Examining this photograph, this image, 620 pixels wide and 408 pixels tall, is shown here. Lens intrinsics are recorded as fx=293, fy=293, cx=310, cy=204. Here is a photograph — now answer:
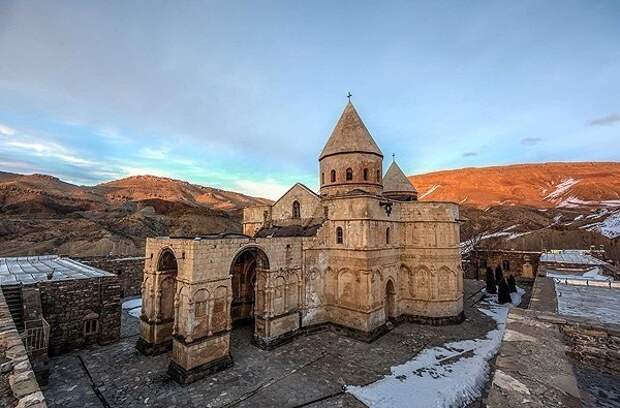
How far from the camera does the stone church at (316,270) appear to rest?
1236 centimetres

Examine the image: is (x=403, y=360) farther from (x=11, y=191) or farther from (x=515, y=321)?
(x=11, y=191)

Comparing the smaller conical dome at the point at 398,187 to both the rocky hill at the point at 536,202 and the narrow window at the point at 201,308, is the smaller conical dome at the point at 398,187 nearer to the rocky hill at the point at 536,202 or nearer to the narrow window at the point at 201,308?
the narrow window at the point at 201,308

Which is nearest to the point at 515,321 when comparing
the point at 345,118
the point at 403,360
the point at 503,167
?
the point at 403,360

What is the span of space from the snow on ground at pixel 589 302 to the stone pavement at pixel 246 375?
17.6 feet

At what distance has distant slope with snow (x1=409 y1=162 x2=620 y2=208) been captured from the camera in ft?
298

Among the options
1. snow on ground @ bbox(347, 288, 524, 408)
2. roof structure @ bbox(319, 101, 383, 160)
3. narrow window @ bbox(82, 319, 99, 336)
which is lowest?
snow on ground @ bbox(347, 288, 524, 408)

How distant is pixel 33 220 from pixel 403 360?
158 ft

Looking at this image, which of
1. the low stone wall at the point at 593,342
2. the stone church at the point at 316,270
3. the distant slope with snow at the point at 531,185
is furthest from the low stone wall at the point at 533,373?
the distant slope with snow at the point at 531,185

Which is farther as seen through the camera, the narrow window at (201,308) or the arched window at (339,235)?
the arched window at (339,235)

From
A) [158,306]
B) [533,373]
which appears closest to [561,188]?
[533,373]

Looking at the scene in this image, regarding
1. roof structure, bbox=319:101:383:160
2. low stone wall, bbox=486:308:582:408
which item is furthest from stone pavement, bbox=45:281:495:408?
roof structure, bbox=319:101:383:160

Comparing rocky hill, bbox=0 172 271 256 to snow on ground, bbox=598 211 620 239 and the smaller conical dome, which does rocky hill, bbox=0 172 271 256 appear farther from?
snow on ground, bbox=598 211 620 239

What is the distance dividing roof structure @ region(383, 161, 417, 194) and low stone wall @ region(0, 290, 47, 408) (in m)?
22.0

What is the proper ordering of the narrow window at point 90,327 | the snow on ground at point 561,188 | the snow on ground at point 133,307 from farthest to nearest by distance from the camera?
the snow on ground at point 561,188 → the snow on ground at point 133,307 → the narrow window at point 90,327
